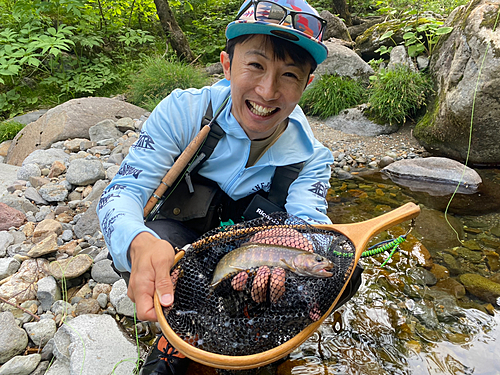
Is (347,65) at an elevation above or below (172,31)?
below

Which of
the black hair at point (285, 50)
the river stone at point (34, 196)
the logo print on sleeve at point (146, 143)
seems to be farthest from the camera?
the river stone at point (34, 196)

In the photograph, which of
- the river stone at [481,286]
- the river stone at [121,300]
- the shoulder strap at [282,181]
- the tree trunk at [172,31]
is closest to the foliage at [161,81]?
the tree trunk at [172,31]

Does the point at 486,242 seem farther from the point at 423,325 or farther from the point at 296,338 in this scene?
the point at 296,338

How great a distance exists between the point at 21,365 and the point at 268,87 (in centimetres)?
243

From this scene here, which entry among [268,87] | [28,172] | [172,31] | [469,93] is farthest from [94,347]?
[172,31]

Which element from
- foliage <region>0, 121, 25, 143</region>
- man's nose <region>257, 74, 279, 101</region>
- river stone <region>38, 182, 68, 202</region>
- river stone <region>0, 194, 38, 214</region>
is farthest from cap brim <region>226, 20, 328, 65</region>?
foliage <region>0, 121, 25, 143</region>

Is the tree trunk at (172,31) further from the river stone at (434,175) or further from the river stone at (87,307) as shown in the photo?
the river stone at (87,307)

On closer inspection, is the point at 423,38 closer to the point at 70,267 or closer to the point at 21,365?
the point at 70,267

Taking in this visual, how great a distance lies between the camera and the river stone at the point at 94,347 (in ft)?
7.34

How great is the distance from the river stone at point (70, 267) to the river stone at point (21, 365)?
0.82 meters

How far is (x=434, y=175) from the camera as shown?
5750mm

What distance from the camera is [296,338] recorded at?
144 centimetres

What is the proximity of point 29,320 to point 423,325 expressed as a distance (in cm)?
321

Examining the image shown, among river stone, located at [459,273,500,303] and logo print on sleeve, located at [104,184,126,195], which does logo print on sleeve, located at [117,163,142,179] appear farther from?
river stone, located at [459,273,500,303]
